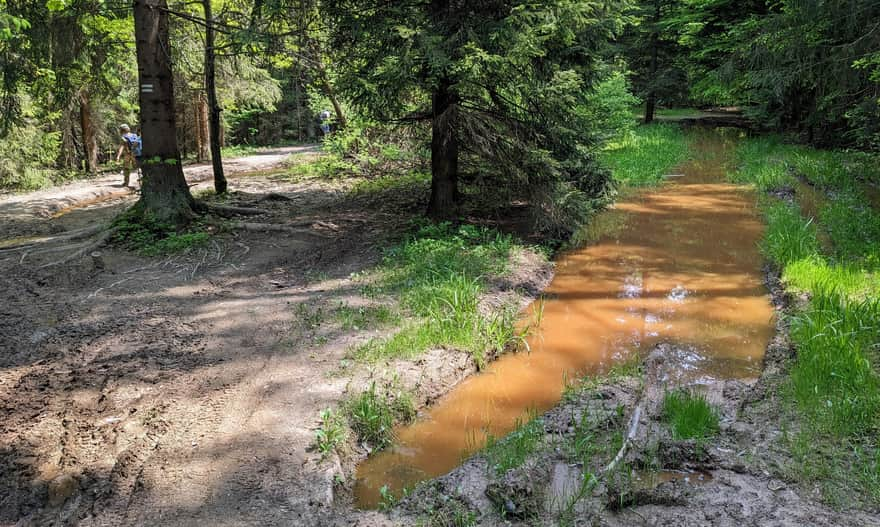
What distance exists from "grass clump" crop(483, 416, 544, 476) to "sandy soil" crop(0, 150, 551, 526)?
958 millimetres

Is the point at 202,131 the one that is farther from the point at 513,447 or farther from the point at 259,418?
the point at 513,447

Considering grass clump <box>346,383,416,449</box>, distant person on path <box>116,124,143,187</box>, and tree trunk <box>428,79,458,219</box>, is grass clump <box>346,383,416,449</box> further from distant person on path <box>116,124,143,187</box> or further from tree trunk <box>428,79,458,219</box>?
distant person on path <box>116,124,143,187</box>

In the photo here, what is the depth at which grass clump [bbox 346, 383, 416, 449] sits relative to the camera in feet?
15.2

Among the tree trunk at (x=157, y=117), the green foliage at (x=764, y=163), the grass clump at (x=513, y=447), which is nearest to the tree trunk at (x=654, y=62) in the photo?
the green foliage at (x=764, y=163)

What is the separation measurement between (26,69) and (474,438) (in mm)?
9761

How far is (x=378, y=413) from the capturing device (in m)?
4.77

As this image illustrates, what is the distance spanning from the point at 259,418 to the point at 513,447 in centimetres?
203

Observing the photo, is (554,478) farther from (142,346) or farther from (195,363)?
(142,346)

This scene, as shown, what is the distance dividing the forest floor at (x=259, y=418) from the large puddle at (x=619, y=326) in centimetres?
28

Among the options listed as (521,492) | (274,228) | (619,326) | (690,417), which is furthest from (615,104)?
(521,492)

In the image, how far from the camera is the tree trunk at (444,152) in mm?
9023

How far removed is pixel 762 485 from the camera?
379 cm

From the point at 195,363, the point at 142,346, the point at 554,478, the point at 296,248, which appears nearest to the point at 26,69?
the point at 296,248

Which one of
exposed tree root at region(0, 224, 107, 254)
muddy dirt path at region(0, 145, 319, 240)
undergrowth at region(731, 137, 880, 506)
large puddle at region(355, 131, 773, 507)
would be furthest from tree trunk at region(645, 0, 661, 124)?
exposed tree root at region(0, 224, 107, 254)
